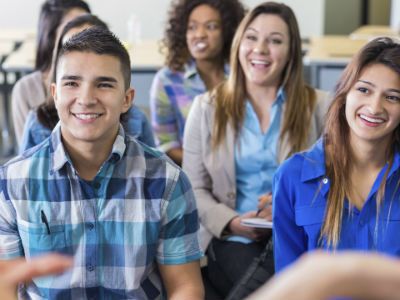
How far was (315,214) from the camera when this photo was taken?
66.4 inches

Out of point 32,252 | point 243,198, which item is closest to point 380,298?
point 32,252

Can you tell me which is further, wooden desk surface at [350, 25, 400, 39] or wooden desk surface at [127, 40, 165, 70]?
wooden desk surface at [350, 25, 400, 39]

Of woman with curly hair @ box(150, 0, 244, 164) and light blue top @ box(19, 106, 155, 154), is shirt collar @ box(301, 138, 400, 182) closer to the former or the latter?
light blue top @ box(19, 106, 155, 154)

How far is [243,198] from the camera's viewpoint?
7.58ft

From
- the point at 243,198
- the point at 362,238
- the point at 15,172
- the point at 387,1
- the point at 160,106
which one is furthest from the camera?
the point at 387,1

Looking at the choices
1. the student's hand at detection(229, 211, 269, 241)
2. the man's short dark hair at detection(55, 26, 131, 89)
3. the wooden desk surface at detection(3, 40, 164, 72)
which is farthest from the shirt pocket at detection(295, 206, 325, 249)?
the wooden desk surface at detection(3, 40, 164, 72)

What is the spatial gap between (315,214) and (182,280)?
39 cm

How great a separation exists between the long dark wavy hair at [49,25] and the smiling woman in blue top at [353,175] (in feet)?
4.32

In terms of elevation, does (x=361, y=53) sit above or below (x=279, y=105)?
above

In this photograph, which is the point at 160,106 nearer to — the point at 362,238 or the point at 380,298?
the point at 362,238

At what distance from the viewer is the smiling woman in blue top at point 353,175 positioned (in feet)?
5.46

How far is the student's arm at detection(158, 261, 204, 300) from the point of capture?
4.96ft

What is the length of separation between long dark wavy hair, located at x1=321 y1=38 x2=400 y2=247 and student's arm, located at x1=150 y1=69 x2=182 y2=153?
1096 mm

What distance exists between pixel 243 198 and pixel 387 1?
574 cm
